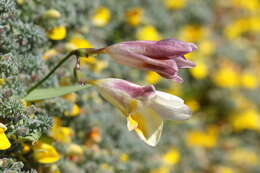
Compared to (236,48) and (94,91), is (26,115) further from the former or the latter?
(236,48)

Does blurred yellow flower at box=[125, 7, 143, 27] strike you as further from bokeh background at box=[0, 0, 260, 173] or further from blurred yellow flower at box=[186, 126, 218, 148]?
blurred yellow flower at box=[186, 126, 218, 148]

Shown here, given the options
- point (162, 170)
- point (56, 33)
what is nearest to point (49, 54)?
point (56, 33)

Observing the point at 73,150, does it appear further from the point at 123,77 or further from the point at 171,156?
the point at 171,156

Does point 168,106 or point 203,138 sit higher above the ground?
point 168,106

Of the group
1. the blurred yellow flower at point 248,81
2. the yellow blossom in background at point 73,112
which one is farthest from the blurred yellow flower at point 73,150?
the blurred yellow flower at point 248,81

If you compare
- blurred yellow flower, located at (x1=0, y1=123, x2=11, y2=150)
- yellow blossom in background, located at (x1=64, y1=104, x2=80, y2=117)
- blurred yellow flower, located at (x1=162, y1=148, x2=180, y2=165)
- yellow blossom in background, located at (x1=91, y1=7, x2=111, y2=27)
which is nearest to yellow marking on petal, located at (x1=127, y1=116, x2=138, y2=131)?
blurred yellow flower, located at (x1=0, y1=123, x2=11, y2=150)

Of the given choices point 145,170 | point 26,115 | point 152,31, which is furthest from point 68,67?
point 152,31
